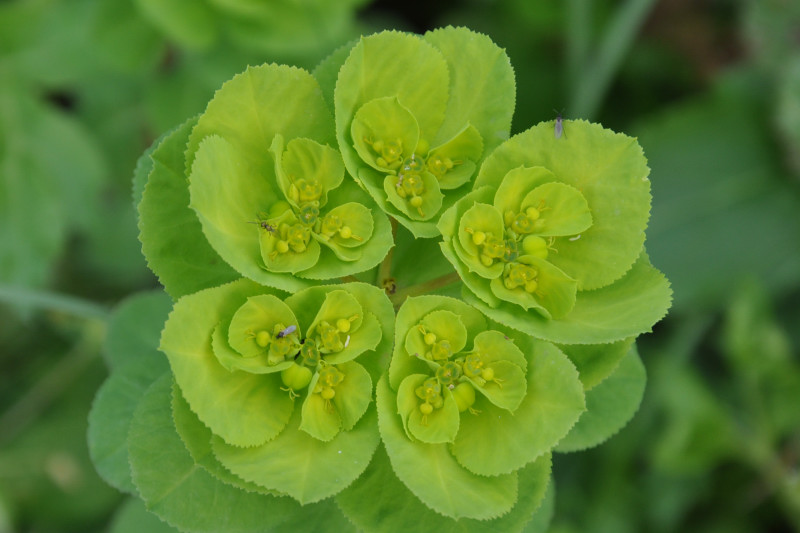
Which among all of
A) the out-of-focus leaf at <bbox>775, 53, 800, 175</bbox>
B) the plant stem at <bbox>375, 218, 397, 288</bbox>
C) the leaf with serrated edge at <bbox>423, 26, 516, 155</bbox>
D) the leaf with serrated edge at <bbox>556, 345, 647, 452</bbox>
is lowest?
the out-of-focus leaf at <bbox>775, 53, 800, 175</bbox>

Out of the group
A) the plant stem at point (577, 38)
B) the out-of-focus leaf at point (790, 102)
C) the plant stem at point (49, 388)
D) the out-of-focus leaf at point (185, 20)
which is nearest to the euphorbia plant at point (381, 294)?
the out-of-focus leaf at point (185, 20)

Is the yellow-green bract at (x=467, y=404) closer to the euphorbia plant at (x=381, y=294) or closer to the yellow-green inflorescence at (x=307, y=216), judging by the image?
the euphorbia plant at (x=381, y=294)

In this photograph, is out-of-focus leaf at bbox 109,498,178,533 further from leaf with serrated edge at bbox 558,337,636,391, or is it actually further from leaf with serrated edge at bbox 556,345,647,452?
leaf with serrated edge at bbox 558,337,636,391

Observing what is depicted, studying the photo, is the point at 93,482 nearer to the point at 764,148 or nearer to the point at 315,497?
the point at 315,497

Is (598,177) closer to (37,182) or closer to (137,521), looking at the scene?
(137,521)

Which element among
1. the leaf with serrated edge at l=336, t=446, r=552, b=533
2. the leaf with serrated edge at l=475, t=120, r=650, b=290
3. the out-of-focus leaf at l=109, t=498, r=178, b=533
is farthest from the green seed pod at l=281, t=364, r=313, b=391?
the out-of-focus leaf at l=109, t=498, r=178, b=533

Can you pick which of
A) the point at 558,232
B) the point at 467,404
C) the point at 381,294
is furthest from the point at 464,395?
the point at 558,232

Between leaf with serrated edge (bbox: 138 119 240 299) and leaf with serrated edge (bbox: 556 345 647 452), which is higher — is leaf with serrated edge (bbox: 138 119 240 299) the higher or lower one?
the higher one
